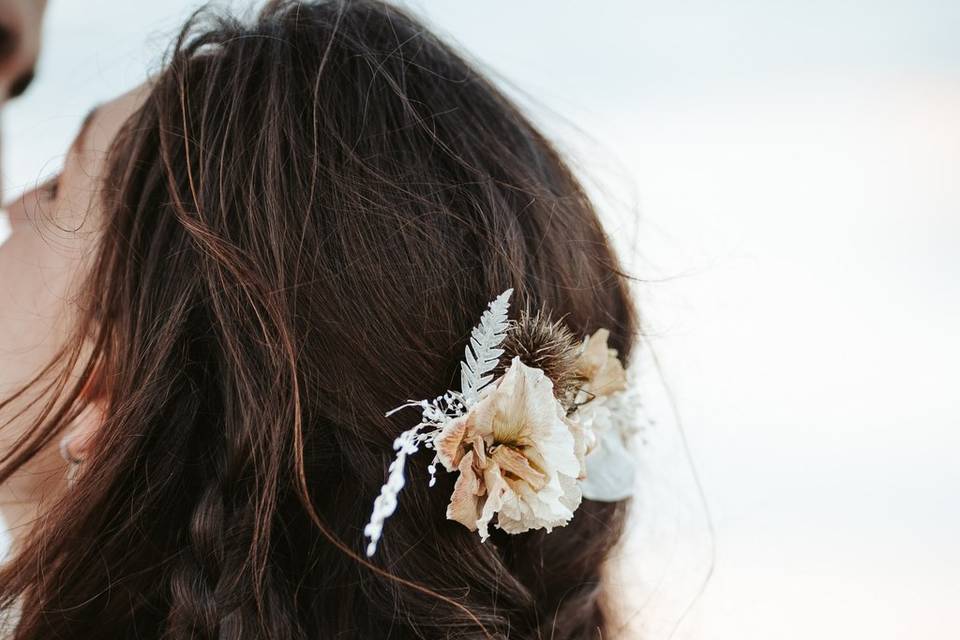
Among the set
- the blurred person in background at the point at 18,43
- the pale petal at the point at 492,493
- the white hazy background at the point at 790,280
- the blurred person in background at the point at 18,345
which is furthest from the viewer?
the white hazy background at the point at 790,280

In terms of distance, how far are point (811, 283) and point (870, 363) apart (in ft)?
0.51

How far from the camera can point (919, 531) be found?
119 centimetres

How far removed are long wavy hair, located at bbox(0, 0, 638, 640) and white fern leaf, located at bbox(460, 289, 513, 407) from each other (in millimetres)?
43

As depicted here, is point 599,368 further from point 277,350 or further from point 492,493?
point 277,350

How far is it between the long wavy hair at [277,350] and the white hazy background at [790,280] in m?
0.56

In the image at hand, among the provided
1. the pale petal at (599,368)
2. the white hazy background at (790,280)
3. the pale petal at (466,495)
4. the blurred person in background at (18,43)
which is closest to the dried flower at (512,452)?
the pale petal at (466,495)

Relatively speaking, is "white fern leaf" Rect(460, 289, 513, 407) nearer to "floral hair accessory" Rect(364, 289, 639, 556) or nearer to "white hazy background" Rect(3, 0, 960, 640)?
"floral hair accessory" Rect(364, 289, 639, 556)

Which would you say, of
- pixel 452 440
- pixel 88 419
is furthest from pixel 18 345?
pixel 452 440

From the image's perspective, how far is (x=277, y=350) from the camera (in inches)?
23.3

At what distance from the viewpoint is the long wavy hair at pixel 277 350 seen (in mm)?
600

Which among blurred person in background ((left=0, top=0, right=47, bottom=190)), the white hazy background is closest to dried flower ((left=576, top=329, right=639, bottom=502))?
the white hazy background

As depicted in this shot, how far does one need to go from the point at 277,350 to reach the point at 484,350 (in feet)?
0.55

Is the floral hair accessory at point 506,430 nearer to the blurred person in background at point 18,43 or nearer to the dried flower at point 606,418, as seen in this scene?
the dried flower at point 606,418

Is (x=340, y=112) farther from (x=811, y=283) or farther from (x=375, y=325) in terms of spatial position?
(x=811, y=283)
